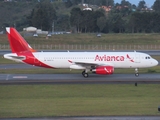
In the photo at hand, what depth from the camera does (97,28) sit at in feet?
546

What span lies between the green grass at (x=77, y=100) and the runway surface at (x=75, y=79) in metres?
2.77

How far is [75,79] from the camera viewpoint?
5088 centimetres

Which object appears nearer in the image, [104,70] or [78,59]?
[104,70]

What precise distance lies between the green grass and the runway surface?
109 inches

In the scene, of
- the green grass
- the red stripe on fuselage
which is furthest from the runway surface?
the green grass

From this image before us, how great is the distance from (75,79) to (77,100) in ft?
44.2

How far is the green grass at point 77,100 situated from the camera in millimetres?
31156

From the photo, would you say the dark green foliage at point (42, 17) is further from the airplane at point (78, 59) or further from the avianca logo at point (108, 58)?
the avianca logo at point (108, 58)

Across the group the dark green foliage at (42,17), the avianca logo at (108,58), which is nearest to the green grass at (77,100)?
the avianca logo at (108,58)

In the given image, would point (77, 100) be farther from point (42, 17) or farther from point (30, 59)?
point (42, 17)

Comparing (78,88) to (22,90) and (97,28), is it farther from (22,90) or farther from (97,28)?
(97,28)

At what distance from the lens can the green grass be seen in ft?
102

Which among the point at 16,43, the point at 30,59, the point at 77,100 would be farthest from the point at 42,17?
the point at 77,100

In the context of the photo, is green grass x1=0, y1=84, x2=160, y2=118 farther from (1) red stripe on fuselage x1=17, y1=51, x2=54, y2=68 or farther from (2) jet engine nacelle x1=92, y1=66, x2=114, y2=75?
(1) red stripe on fuselage x1=17, y1=51, x2=54, y2=68
